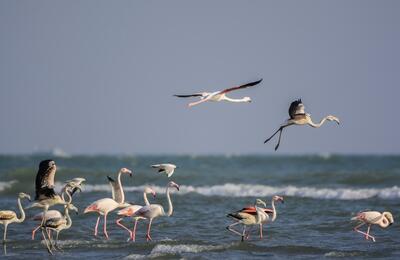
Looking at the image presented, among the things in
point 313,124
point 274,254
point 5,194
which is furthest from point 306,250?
point 5,194

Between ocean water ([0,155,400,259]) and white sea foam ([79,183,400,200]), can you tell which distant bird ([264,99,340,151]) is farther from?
white sea foam ([79,183,400,200])

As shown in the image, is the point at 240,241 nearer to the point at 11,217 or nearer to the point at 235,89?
the point at 235,89

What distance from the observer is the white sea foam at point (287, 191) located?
80.7 feet

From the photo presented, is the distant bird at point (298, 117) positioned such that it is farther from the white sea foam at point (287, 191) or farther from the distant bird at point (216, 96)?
the white sea foam at point (287, 191)

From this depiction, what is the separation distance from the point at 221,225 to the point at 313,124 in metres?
3.51

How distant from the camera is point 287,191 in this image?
27.0 m

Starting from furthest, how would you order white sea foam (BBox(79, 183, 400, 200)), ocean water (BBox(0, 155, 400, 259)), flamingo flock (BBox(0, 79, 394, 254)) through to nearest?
white sea foam (BBox(79, 183, 400, 200)) < flamingo flock (BBox(0, 79, 394, 254)) < ocean water (BBox(0, 155, 400, 259))

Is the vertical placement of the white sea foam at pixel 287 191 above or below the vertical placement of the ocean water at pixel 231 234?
above

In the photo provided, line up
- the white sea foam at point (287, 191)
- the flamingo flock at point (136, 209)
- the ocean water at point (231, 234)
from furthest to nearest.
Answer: the white sea foam at point (287, 191), the flamingo flock at point (136, 209), the ocean water at point (231, 234)

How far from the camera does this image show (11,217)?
49.1ft

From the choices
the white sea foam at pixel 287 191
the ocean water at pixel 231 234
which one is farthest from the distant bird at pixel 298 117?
the white sea foam at pixel 287 191

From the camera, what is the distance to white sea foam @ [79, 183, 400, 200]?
24.6 m

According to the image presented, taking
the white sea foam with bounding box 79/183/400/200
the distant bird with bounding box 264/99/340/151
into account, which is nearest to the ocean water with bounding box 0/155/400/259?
the white sea foam with bounding box 79/183/400/200

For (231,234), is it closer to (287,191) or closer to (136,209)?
(136,209)
